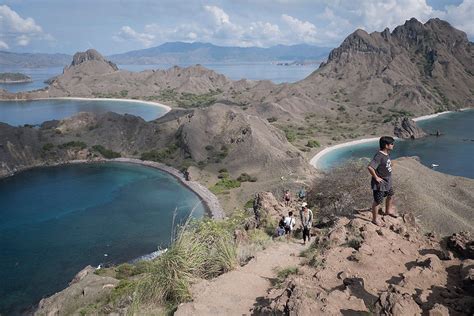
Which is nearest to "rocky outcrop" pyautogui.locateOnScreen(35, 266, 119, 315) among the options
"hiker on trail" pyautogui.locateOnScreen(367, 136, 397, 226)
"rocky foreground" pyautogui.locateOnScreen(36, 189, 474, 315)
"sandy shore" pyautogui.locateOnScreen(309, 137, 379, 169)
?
"rocky foreground" pyautogui.locateOnScreen(36, 189, 474, 315)

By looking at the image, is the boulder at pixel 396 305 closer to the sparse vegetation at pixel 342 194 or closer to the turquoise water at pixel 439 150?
the sparse vegetation at pixel 342 194

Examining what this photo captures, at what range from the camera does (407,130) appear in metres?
121

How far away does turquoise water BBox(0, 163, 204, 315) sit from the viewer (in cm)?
4194

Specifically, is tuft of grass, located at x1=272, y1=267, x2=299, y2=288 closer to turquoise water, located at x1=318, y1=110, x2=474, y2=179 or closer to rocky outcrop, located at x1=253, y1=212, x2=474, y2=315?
rocky outcrop, located at x1=253, y1=212, x2=474, y2=315

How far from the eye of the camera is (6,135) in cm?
9169

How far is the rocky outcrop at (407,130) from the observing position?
11956 centimetres

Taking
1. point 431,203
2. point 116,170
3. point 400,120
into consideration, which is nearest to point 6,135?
point 116,170

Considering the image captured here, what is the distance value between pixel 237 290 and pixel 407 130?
122m

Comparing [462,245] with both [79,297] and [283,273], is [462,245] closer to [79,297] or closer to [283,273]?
[283,273]

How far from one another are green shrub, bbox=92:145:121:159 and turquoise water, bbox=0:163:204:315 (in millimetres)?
5590

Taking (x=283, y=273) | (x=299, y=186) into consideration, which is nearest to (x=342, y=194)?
(x=283, y=273)

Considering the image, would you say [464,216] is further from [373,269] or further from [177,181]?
[177,181]

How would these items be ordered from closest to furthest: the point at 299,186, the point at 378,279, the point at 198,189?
the point at 378,279
the point at 299,186
the point at 198,189

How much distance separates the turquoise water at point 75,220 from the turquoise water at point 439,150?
130ft
